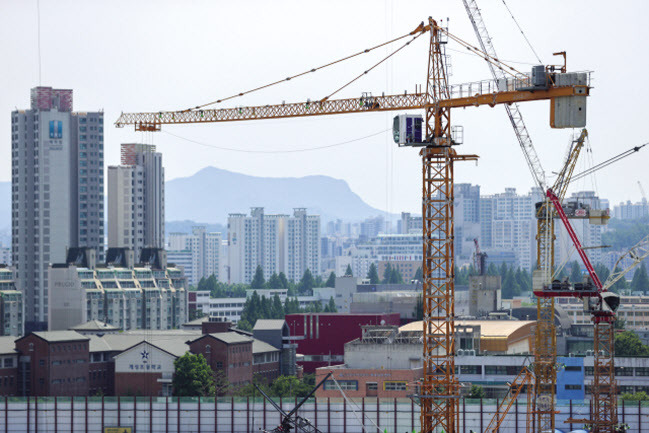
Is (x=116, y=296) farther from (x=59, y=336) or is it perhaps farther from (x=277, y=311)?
(x=59, y=336)

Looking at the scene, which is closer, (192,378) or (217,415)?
(217,415)

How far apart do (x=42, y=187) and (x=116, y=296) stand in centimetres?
2318

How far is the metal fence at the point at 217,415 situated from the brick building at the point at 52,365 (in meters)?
28.1

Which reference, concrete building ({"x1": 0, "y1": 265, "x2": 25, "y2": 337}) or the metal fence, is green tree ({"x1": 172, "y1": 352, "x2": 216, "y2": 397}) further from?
concrete building ({"x1": 0, "y1": 265, "x2": 25, "y2": 337})

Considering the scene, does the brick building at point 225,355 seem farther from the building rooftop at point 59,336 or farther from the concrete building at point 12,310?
the concrete building at point 12,310

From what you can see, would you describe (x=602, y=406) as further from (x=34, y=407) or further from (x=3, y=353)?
(x=3, y=353)

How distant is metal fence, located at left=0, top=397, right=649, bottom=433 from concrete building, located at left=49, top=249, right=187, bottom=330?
75593 millimetres

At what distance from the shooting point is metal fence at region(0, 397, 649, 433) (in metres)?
82.8

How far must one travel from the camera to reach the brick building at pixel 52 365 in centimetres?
11469

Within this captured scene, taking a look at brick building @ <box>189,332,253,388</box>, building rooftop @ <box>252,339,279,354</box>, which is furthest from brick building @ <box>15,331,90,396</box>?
building rooftop @ <box>252,339,279,354</box>

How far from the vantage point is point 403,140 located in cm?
6844

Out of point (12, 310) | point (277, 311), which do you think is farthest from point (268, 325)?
point (277, 311)

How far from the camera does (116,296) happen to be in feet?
554

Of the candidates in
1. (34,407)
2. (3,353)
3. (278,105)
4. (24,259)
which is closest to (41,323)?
(24,259)
